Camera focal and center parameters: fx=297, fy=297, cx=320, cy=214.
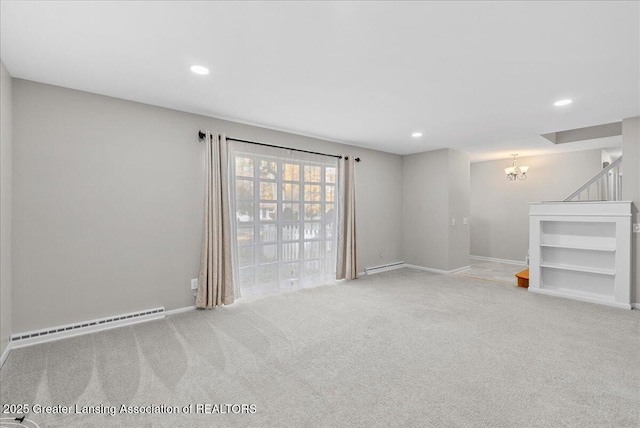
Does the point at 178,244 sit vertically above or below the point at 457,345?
above

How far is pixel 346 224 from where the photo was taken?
549 centimetres

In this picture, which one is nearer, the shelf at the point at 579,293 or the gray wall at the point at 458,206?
the shelf at the point at 579,293

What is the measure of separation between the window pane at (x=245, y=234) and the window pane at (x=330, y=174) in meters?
1.76

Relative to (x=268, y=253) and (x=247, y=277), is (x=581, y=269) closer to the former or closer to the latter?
(x=268, y=253)

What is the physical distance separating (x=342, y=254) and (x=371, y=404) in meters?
3.55

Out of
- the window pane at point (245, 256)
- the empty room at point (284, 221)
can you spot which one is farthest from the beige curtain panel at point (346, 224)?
the window pane at point (245, 256)

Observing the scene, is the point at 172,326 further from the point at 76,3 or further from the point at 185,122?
the point at 76,3

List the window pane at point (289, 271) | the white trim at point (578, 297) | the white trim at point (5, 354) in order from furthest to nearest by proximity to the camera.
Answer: the window pane at point (289, 271)
the white trim at point (578, 297)
the white trim at point (5, 354)

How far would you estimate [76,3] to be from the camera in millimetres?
1816

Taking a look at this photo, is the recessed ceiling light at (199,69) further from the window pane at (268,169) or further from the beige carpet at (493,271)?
the beige carpet at (493,271)

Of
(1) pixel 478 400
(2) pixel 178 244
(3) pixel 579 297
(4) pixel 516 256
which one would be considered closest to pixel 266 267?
(2) pixel 178 244

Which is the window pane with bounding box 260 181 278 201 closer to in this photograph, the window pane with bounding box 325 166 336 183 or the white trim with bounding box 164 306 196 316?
the window pane with bounding box 325 166 336 183

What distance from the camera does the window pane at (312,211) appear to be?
16.6 ft

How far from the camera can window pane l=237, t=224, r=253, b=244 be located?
166 inches
